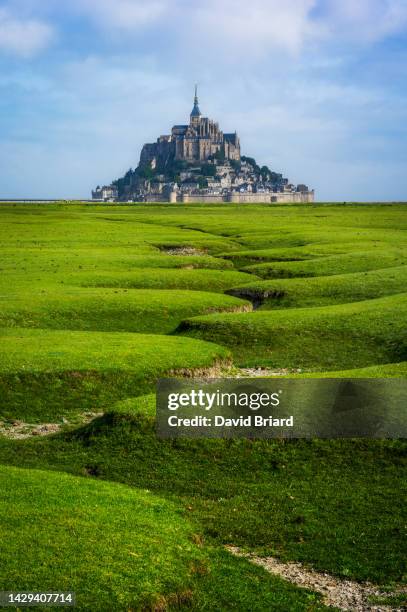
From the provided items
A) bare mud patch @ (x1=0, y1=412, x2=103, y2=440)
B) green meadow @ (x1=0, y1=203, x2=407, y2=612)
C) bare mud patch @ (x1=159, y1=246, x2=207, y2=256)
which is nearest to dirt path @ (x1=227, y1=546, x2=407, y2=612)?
green meadow @ (x1=0, y1=203, x2=407, y2=612)

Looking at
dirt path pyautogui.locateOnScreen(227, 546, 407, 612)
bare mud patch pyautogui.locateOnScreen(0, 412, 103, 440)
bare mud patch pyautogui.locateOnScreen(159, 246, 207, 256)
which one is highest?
bare mud patch pyautogui.locateOnScreen(159, 246, 207, 256)

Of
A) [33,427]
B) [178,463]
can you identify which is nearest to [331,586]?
[178,463]

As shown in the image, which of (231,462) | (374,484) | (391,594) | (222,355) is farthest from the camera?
(222,355)

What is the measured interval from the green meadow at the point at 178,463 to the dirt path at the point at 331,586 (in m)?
0.24

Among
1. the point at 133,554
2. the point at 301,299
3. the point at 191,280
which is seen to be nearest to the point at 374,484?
the point at 133,554

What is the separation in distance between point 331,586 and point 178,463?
22.9 feet

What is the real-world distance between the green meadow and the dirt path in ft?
0.78

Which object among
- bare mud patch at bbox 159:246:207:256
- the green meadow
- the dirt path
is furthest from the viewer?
bare mud patch at bbox 159:246:207:256

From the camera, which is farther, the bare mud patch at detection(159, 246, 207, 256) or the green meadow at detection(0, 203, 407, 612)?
the bare mud patch at detection(159, 246, 207, 256)

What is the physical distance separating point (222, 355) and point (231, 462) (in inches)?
470

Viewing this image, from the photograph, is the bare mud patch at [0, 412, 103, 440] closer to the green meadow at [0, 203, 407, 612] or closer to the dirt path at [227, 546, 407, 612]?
the green meadow at [0, 203, 407, 612]

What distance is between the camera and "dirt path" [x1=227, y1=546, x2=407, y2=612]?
48.9 ft

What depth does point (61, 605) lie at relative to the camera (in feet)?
43.9

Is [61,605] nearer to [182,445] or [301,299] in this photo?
[182,445]
